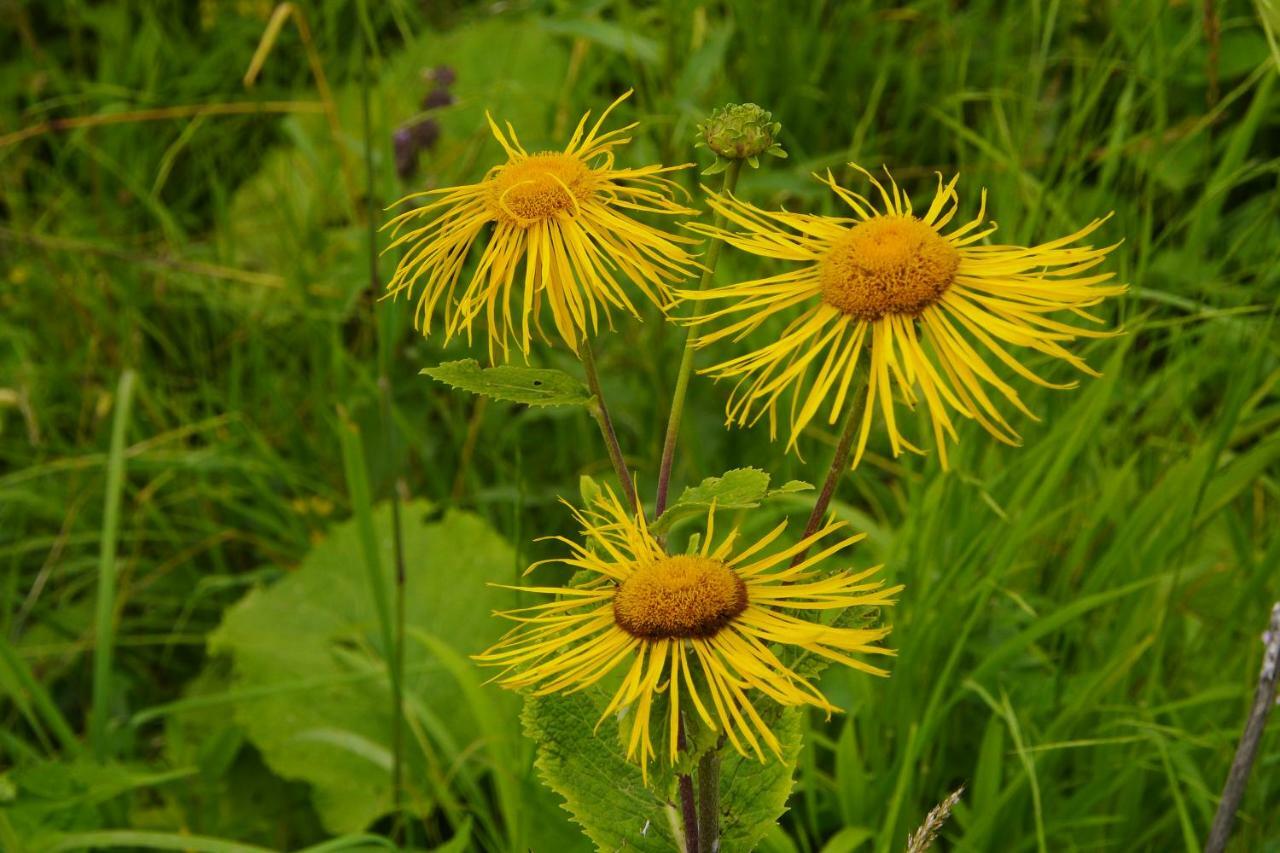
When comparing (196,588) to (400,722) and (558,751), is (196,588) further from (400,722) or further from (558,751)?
(558,751)

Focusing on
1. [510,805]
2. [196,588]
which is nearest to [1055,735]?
[510,805]

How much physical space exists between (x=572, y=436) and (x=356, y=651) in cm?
56

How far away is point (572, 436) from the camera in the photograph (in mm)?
2412

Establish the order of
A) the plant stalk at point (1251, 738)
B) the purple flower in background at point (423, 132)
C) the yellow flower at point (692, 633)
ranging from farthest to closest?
the purple flower in background at point (423, 132) < the plant stalk at point (1251, 738) < the yellow flower at point (692, 633)

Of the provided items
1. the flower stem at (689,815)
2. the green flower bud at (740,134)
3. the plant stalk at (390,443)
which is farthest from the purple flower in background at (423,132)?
the flower stem at (689,815)

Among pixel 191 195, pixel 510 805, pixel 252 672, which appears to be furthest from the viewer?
pixel 191 195

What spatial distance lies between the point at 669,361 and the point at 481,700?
853mm

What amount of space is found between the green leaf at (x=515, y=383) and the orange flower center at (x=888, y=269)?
0.75 ft

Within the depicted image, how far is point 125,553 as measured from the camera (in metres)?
2.47

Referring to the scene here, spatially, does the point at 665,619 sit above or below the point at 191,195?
above

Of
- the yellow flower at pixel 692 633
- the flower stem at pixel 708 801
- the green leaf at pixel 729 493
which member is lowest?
the flower stem at pixel 708 801

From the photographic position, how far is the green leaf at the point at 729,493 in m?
0.96

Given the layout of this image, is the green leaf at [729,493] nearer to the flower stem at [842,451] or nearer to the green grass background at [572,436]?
the flower stem at [842,451]

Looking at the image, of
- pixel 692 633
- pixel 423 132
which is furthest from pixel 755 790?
pixel 423 132
